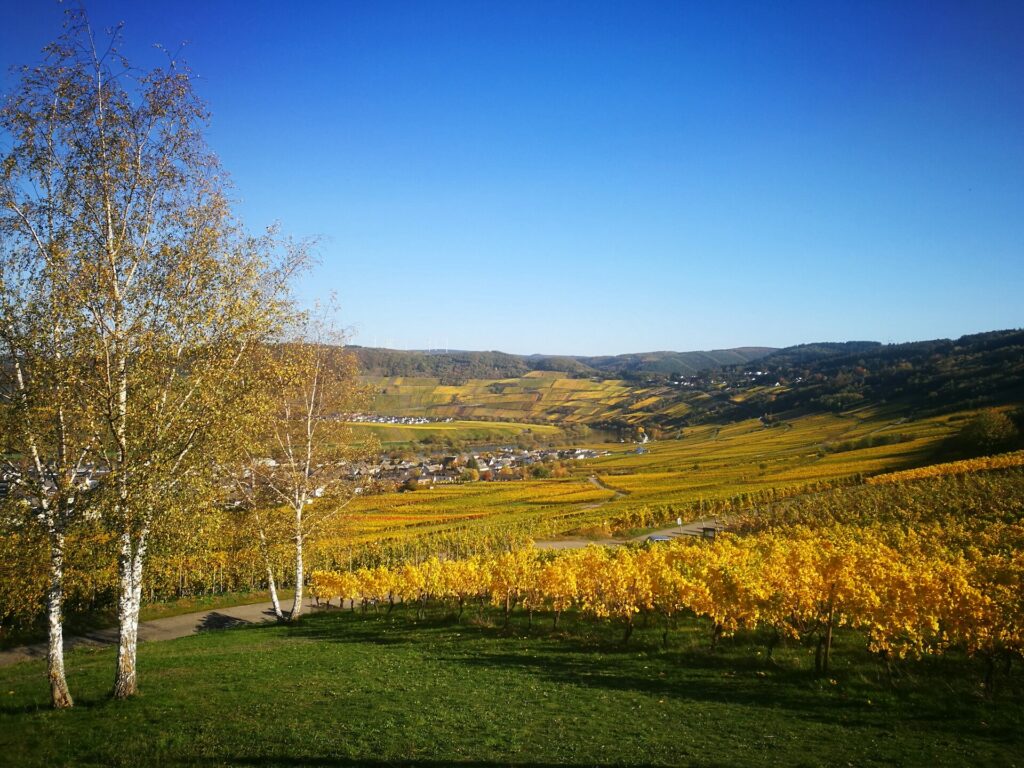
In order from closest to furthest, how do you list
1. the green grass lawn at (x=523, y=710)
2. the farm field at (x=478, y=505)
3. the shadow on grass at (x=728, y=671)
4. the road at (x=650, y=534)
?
the green grass lawn at (x=523, y=710) < the shadow on grass at (x=728, y=671) < the road at (x=650, y=534) < the farm field at (x=478, y=505)

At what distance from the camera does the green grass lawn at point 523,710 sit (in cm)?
1173

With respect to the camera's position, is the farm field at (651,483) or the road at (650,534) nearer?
the road at (650,534)

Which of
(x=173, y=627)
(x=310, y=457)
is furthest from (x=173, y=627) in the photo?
(x=310, y=457)

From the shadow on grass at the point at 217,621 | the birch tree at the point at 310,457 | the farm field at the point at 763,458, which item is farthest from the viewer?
the farm field at the point at 763,458

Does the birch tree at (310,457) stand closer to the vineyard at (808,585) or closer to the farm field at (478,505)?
the vineyard at (808,585)

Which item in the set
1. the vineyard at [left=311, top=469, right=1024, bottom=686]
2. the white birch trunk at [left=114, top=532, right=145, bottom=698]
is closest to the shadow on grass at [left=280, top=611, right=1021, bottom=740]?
the vineyard at [left=311, top=469, right=1024, bottom=686]

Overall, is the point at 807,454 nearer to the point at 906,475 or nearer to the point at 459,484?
the point at 906,475

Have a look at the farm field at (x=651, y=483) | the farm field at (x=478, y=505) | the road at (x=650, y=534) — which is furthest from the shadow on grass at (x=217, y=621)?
the road at (x=650, y=534)

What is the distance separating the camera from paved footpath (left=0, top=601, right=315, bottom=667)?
1170 inches

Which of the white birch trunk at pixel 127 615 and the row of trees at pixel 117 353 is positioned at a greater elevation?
the row of trees at pixel 117 353

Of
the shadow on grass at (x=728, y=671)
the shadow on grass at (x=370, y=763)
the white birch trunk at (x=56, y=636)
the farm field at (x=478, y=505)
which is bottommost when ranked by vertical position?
the farm field at (x=478, y=505)

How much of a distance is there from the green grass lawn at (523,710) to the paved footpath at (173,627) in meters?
8.65

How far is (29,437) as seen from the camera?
13.3 m

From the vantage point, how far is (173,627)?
35375mm
